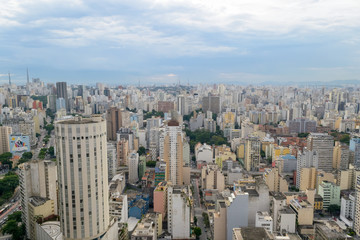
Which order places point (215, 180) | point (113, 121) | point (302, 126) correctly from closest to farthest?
1. point (215, 180)
2. point (113, 121)
3. point (302, 126)

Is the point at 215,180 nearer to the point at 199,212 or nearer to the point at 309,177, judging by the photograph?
the point at 199,212

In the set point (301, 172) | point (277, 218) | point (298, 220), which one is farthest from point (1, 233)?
point (301, 172)

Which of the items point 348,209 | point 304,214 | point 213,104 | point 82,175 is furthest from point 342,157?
point 213,104

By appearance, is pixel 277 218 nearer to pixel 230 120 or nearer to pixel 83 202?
pixel 83 202

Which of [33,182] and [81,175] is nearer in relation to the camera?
[81,175]

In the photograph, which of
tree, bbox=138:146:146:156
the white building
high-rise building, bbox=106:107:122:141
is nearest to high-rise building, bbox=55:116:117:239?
the white building

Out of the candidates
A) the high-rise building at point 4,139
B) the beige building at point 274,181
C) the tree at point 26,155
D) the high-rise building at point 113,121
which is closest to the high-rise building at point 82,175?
the beige building at point 274,181

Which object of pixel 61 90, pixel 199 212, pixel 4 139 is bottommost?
pixel 199 212
